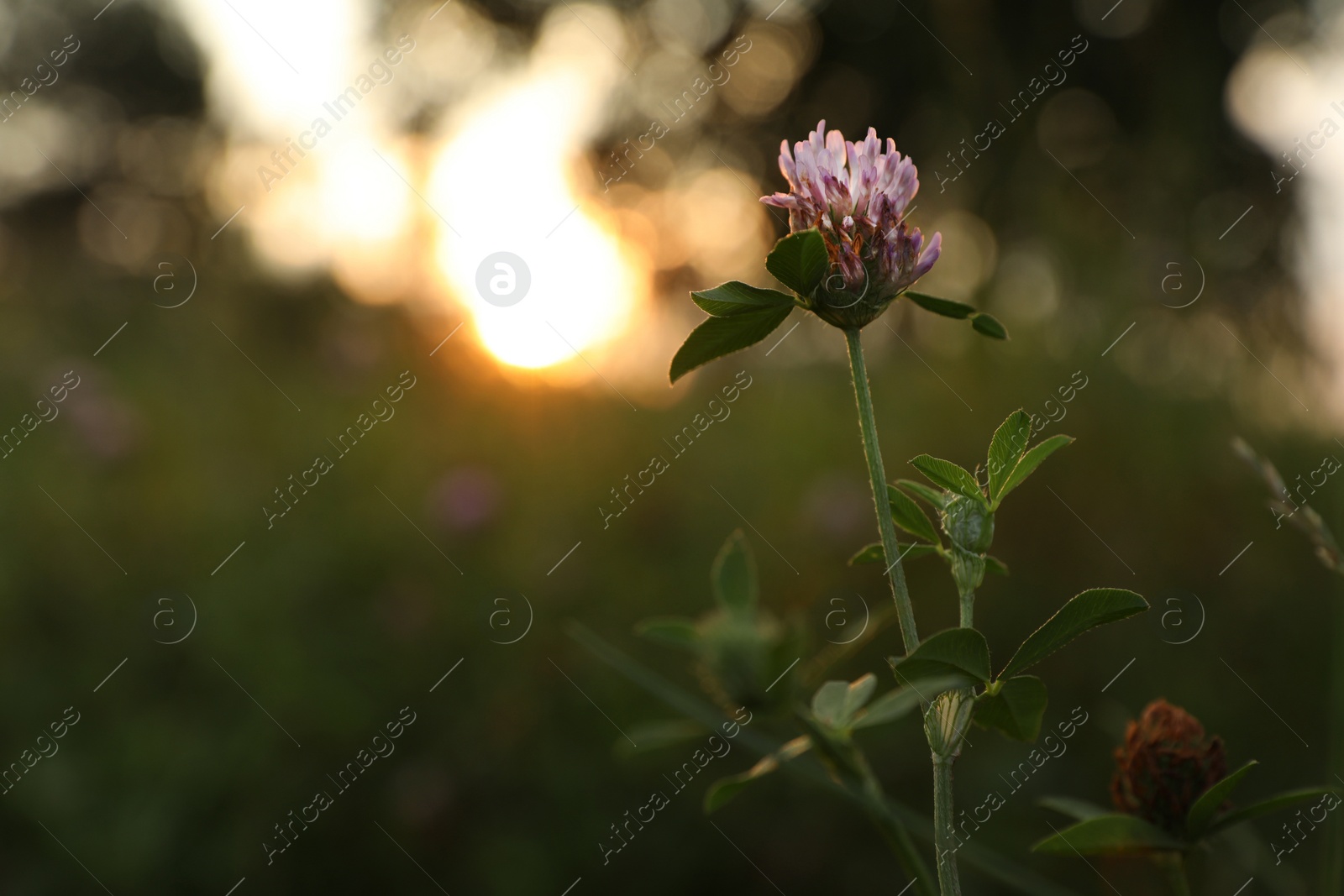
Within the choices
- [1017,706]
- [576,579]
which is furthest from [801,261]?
[576,579]

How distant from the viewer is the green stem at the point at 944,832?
38cm

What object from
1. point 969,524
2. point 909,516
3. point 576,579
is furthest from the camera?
point 576,579

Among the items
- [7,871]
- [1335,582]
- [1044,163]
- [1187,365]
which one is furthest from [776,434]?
[1044,163]

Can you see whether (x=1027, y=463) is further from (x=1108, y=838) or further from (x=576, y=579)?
(x=576, y=579)

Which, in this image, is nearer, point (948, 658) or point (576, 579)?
point (948, 658)

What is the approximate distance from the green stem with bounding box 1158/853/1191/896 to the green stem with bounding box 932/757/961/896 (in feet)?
0.65

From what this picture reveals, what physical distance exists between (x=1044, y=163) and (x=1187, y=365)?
8.99ft

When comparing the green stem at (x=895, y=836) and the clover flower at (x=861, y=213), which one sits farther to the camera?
the clover flower at (x=861, y=213)

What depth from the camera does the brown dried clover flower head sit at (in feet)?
1.89

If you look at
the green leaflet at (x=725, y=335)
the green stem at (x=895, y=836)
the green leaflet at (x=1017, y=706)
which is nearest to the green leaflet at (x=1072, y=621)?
the green leaflet at (x=1017, y=706)

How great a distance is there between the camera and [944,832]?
395mm

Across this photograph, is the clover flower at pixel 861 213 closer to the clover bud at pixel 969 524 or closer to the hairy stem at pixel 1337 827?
the clover bud at pixel 969 524

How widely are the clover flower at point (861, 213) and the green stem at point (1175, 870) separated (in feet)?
1.20

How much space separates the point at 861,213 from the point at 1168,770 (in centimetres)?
40
